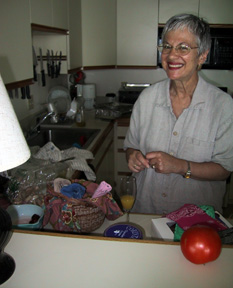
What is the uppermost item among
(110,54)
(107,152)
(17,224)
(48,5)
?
(48,5)

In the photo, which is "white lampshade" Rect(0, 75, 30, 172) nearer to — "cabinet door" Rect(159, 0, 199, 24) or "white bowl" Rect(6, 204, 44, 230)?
"white bowl" Rect(6, 204, 44, 230)

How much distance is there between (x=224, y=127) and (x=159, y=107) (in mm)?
314

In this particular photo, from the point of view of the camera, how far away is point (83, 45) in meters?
2.87

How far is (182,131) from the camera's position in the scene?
140cm

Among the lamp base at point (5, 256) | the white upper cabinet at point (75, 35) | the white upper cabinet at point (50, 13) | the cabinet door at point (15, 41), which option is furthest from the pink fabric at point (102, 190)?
the white upper cabinet at point (75, 35)

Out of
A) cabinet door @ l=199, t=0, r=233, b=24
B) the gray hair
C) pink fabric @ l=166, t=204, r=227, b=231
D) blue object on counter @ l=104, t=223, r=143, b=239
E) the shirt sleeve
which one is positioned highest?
cabinet door @ l=199, t=0, r=233, b=24

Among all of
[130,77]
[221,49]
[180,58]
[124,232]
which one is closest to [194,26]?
[180,58]

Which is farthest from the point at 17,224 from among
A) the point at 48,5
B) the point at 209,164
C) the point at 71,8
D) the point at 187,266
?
the point at 71,8

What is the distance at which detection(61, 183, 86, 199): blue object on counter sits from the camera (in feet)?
3.58

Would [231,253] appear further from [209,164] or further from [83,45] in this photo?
[83,45]

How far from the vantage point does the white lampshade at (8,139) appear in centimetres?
62

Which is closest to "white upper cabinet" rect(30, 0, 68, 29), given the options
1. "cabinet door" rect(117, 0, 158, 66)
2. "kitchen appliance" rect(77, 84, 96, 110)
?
"cabinet door" rect(117, 0, 158, 66)

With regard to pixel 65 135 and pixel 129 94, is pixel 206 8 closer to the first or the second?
pixel 129 94

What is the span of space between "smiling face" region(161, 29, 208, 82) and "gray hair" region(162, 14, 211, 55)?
2cm
